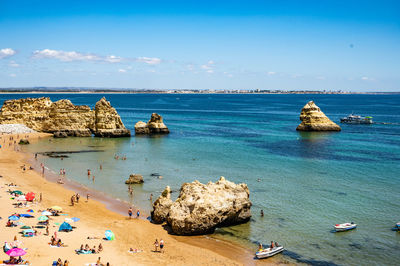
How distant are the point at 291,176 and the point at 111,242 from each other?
2843 cm

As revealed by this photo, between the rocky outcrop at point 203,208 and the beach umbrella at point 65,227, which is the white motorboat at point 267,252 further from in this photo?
the beach umbrella at point 65,227

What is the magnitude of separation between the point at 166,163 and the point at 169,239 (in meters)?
28.0

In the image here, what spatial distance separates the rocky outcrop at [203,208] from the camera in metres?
29.8

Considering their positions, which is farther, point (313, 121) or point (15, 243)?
point (313, 121)

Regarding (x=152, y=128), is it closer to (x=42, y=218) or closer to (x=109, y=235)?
(x=42, y=218)

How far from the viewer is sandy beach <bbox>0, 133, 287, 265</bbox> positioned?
24.9 meters

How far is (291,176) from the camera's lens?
48625 millimetres

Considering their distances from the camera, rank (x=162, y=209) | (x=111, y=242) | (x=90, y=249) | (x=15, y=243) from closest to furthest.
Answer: (x=15, y=243)
(x=90, y=249)
(x=111, y=242)
(x=162, y=209)

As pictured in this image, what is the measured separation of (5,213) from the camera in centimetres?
3206

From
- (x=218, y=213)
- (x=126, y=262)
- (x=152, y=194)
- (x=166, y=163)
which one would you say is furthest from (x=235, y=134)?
(x=126, y=262)

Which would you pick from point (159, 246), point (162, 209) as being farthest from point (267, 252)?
point (162, 209)

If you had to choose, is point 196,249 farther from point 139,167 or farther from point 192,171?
point 139,167

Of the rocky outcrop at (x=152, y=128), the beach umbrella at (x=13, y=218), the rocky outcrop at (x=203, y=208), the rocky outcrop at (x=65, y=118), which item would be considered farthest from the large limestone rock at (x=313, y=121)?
the beach umbrella at (x=13, y=218)

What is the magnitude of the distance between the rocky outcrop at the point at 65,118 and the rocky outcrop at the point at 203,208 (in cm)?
5351
